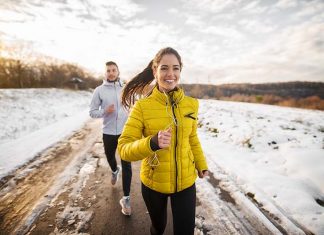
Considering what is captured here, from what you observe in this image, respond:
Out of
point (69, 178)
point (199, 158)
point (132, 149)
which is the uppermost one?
point (132, 149)

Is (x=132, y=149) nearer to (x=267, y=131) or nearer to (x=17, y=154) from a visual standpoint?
(x=17, y=154)

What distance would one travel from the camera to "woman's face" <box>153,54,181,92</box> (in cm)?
204

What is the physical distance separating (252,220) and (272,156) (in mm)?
3093

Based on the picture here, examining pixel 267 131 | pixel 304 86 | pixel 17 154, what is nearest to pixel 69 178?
pixel 17 154

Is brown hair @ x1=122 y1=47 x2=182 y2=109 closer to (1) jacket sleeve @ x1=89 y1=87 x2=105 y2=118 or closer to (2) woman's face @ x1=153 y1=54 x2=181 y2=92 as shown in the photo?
(2) woman's face @ x1=153 y1=54 x2=181 y2=92

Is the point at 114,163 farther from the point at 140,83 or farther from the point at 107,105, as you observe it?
the point at 140,83

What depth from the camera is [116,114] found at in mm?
3965

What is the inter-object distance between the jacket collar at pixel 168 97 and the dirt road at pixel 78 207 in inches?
79.5

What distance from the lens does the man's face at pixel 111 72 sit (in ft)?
12.9

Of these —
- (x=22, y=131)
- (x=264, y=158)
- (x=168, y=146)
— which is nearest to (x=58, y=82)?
(x=22, y=131)

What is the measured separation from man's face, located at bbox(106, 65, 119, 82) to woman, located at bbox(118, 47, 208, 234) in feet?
6.51

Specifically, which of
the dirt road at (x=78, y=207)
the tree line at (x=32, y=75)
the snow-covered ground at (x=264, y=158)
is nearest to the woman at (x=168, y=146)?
the dirt road at (x=78, y=207)

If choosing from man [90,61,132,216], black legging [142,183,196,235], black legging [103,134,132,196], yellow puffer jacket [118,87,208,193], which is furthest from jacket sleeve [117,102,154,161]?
man [90,61,132,216]

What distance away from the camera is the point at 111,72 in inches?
155
